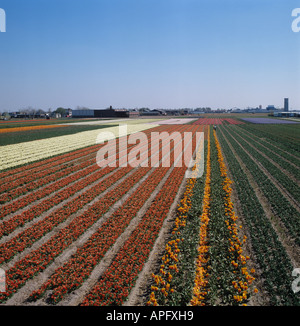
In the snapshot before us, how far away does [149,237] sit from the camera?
9695 millimetres

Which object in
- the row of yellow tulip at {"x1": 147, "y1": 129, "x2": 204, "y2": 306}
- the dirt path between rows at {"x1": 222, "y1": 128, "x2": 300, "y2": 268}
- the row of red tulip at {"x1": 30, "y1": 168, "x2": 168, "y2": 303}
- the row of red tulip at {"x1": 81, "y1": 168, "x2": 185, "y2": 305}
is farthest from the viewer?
the dirt path between rows at {"x1": 222, "y1": 128, "x2": 300, "y2": 268}

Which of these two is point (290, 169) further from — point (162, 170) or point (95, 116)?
point (95, 116)

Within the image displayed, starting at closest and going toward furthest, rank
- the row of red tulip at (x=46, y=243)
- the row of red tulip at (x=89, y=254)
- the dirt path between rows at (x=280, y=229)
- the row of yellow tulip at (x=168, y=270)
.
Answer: the row of yellow tulip at (x=168, y=270) → the row of red tulip at (x=89, y=254) → the row of red tulip at (x=46, y=243) → the dirt path between rows at (x=280, y=229)

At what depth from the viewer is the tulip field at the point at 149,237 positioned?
6914mm

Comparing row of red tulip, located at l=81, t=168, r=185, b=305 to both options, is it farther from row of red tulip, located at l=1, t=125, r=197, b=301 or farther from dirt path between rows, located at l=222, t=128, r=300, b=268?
dirt path between rows, located at l=222, t=128, r=300, b=268

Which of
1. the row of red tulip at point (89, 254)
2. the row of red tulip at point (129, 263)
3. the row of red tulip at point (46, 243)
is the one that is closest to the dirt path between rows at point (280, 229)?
the row of red tulip at point (129, 263)

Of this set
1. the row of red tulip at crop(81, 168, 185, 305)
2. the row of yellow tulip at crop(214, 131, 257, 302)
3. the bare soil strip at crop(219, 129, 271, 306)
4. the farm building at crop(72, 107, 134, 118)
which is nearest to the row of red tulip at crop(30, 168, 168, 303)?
the row of red tulip at crop(81, 168, 185, 305)

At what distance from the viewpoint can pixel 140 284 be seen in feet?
24.2

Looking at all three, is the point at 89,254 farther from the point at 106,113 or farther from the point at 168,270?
the point at 106,113

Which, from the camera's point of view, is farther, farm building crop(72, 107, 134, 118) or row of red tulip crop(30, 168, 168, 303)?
farm building crop(72, 107, 134, 118)

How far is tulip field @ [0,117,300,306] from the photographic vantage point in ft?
22.7

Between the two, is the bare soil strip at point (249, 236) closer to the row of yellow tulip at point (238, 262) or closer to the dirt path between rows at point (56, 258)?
the row of yellow tulip at point (238, 262)

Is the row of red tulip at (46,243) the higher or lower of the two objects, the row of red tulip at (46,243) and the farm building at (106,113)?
the lower

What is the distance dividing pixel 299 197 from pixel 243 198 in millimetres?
3163
